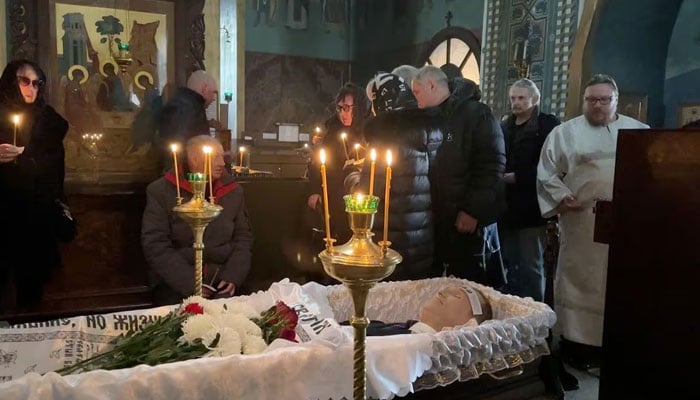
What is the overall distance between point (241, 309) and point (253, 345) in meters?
0.26

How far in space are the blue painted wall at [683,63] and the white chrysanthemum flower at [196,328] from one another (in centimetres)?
585

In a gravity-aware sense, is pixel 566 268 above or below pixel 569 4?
below

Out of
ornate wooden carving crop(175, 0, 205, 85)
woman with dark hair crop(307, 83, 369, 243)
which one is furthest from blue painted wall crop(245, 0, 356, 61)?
woman with dark hair crop(307, 83, 369, 243)

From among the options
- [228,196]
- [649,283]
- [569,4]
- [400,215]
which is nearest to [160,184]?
[228,196]

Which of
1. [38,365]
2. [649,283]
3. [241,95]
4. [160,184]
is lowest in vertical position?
[38,365]

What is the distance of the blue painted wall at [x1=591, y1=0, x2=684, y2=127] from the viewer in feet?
19.0

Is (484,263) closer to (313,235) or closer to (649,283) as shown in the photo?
(649,283)

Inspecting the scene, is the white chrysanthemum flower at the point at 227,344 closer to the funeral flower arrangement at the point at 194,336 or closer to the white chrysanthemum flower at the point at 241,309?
the funeral flower arrangement at the point at 194,336

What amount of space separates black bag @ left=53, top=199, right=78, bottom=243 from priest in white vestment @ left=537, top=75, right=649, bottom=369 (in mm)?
2704

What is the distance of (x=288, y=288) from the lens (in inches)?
94.7

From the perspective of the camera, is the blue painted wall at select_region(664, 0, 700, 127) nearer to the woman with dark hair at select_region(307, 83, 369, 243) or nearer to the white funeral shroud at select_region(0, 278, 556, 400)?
the woman with dark hair at select_region(307, 83, 369, 243)

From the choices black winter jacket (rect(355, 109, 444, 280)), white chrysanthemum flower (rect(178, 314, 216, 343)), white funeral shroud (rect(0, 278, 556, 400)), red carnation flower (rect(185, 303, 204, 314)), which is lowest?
white funeral shroud (rect(0, 278, 556, 400))

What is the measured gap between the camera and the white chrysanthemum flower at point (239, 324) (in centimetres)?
194

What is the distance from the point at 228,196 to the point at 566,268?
1.86 meters
